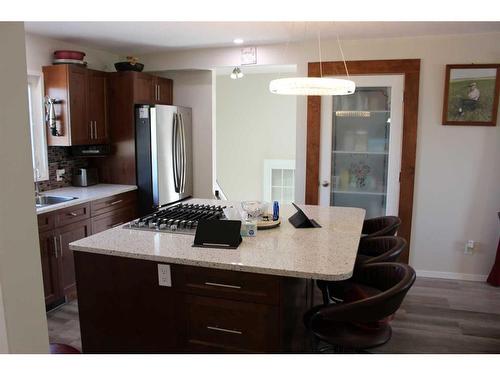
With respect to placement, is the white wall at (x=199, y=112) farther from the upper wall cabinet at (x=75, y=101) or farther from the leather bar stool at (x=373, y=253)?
the leather bar stool at (x=373, y=253)

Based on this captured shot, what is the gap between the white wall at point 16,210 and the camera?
0.86m

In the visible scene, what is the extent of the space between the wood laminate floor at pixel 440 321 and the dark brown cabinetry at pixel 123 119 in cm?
162

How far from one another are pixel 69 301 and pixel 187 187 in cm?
199

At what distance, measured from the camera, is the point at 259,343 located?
195 centimetres

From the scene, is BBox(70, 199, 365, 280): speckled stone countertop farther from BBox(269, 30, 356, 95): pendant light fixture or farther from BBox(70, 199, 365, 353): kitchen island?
BBox(269, 30, 356, 95): pendant light fixture

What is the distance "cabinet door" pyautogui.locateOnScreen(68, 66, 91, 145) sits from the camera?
13.0 ft

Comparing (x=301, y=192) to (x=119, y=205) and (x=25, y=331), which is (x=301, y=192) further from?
(x=25, y=331)

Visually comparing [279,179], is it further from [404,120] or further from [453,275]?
[453,275]

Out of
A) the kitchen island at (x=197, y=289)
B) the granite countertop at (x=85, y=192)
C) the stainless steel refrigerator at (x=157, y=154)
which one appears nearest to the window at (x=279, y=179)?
the stainless steel refrigerator at (x=157, y=154)

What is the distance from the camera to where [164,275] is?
2.06 meters

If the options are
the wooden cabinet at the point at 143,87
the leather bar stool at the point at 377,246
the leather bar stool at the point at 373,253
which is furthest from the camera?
the wooden cabinet at the point at 143,87

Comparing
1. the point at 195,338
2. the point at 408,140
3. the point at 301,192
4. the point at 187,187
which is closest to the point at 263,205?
the point at 195,338

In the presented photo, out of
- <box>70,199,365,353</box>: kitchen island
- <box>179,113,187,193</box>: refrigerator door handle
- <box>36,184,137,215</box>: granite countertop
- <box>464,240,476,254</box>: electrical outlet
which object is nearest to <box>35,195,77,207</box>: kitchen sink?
<box>36,184,137,215</box>: granite countertop
